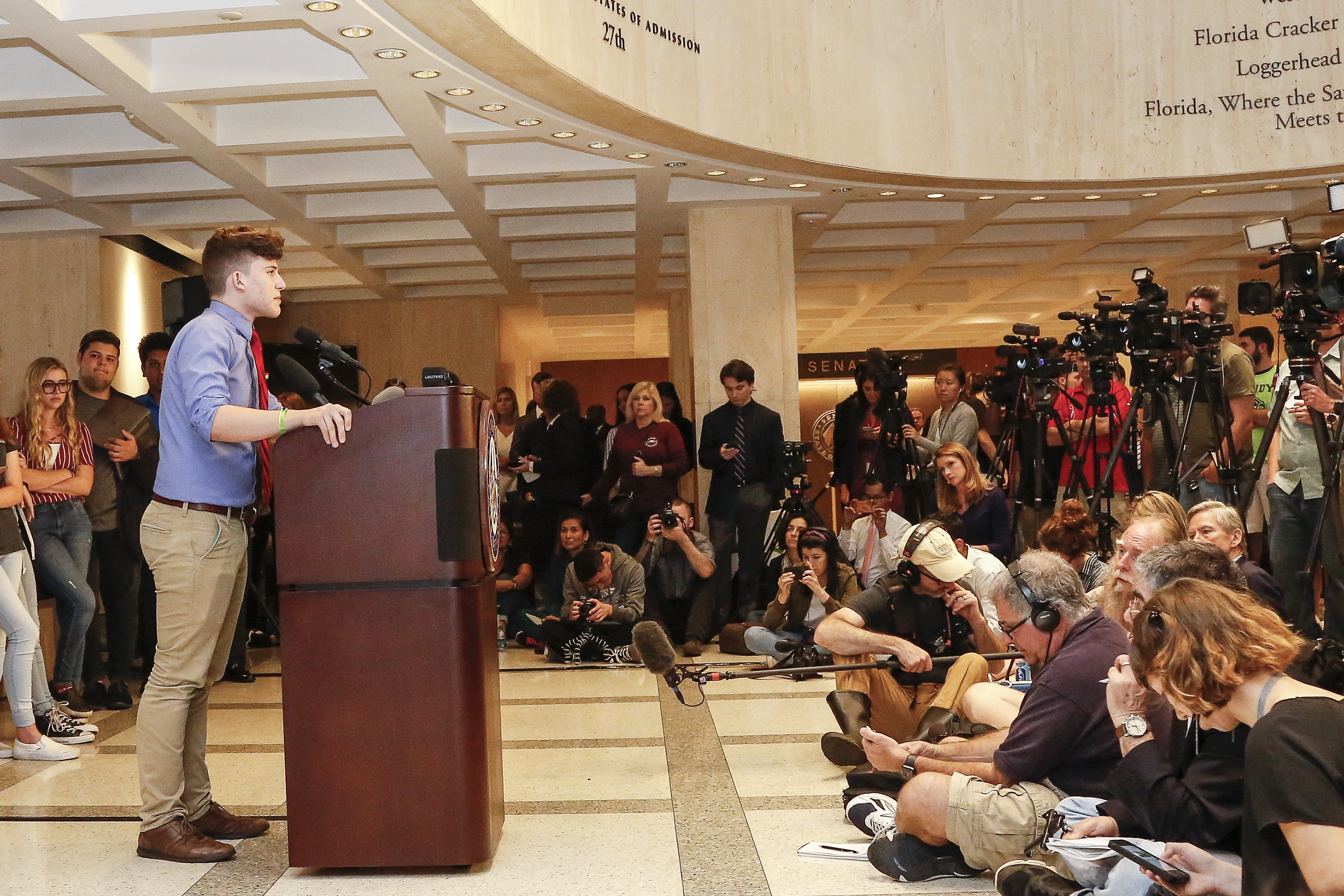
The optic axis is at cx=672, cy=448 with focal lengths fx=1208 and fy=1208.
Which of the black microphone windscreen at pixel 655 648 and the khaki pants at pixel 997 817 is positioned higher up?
the black microphone windscreen at pixel 655 648

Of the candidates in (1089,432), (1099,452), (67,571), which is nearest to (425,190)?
(67,571)

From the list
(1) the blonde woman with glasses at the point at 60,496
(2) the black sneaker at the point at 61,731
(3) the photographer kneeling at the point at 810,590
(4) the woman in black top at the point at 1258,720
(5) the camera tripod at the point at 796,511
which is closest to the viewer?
(4) the woman in black top at the point at 1258,720

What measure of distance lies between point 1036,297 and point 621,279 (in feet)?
15.0

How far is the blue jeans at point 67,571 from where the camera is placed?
16.4ft

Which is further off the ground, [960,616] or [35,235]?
[35,235]

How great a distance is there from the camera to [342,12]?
4176mm

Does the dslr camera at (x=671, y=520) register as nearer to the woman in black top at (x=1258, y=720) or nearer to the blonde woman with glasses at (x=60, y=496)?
the blonde woman with glasses at (x=60, y=496)

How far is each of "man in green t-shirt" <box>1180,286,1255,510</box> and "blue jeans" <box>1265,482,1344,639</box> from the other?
20.6 inches

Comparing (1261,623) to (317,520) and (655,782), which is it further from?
(655,782)

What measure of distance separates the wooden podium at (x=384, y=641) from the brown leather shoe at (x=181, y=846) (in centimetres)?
30

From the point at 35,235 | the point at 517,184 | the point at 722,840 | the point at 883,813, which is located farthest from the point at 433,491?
the point at 35,235

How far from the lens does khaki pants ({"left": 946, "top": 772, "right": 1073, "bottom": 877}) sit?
8.71 feet

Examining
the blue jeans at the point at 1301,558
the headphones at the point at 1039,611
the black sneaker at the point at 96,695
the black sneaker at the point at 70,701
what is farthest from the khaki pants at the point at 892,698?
the black sneaker at the point at 96,695

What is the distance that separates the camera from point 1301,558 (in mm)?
4773
